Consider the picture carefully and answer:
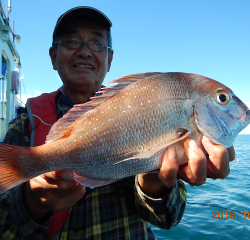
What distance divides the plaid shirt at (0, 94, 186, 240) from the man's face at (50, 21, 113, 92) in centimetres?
41

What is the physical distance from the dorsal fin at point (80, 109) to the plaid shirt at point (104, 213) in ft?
2.07

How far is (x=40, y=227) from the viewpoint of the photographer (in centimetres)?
163

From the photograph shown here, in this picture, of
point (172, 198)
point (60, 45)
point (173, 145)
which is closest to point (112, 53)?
point (60, 45)

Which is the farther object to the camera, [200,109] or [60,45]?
[60,45]

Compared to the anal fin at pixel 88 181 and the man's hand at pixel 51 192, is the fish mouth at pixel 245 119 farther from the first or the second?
the man's hand at pixel 51 192

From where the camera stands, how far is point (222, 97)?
1575mm

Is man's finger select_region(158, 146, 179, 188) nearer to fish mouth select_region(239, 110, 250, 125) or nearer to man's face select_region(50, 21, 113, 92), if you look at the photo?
fish mouth select_region(239, 110, 250, 125)

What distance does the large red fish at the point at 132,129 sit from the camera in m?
1.35

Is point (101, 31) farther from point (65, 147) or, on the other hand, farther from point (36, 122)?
point (65, 147)

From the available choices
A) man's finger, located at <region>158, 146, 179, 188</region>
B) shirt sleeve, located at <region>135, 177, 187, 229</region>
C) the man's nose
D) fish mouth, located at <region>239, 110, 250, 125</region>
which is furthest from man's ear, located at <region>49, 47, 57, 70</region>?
fish mouth, located at <region>239, 110, 250, 125</region>

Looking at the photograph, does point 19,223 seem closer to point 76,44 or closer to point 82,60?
point 82,60

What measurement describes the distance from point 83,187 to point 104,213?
0.58 meters

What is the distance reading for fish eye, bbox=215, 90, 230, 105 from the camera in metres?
1.56

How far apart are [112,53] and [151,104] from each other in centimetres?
165
